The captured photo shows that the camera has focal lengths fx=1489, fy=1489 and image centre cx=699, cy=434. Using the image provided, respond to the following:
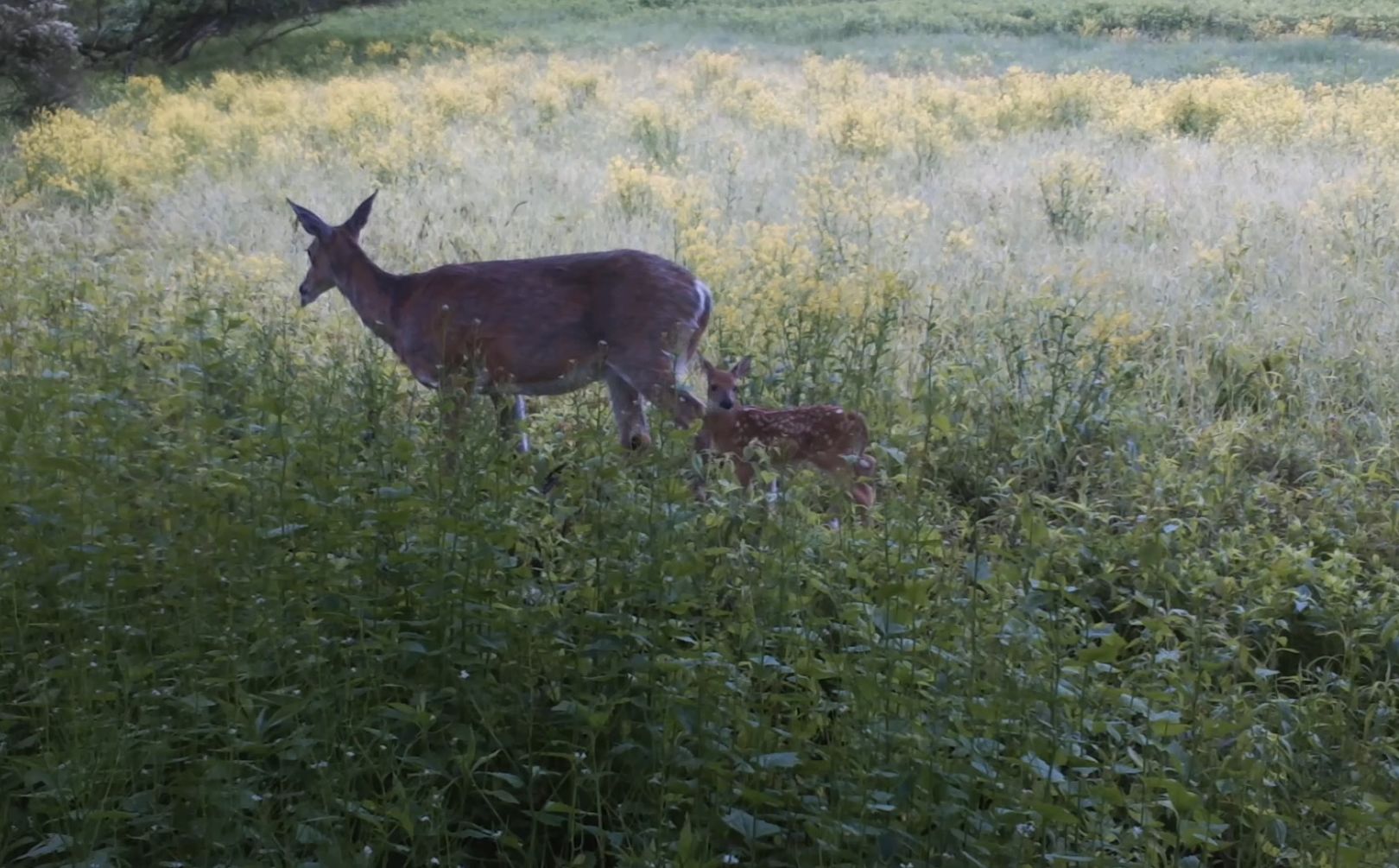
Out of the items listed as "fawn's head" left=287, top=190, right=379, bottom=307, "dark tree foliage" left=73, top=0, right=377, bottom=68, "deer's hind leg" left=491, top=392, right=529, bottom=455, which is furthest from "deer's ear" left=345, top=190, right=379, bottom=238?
"dark tree foliage" left=73, top=0, right=377, bottom=68

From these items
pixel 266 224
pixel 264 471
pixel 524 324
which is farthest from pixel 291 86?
pixel 264 471

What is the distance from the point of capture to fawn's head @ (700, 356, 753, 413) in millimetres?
4184

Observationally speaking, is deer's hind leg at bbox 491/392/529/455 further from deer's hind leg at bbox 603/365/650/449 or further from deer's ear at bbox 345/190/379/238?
deer's ear at bbox 345/190/379/238

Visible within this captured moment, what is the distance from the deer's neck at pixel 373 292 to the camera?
4746mm

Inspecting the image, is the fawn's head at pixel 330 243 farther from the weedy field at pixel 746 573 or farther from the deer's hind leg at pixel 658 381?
the deer's hind leg at pixel 658 381

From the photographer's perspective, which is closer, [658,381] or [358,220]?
[658,381]

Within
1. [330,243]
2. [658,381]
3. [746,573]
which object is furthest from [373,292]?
[746,573]

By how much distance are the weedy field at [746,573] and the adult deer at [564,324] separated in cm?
18

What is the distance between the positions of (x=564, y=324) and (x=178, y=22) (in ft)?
46.0

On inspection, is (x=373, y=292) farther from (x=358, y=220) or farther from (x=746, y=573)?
(x=746, y=573)

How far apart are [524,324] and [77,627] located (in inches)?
70.2

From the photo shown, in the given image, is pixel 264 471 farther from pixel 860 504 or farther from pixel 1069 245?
pixel 1069 245

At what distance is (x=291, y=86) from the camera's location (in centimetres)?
1334

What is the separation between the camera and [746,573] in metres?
3.16
